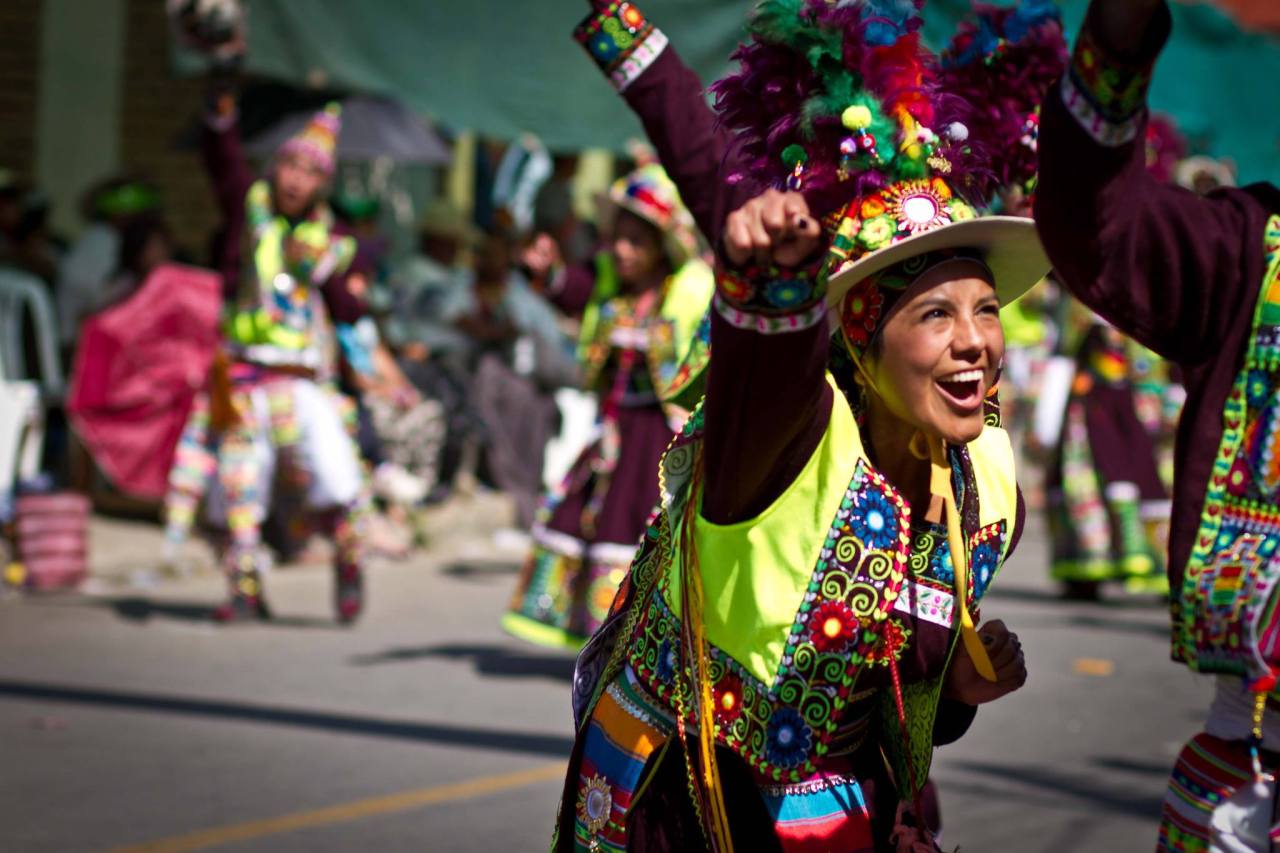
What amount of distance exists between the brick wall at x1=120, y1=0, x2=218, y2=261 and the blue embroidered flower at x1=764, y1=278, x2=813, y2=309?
1123 centimetres

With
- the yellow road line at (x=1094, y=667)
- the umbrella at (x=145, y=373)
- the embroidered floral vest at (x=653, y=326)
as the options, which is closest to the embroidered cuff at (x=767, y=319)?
the embroidered floral vest at (x=653, y=326)

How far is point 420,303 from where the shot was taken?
1372 centimetres

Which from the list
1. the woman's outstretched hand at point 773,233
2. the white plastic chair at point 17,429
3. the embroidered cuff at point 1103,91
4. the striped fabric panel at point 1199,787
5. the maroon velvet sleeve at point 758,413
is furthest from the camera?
the white plastic chair at point 17,429

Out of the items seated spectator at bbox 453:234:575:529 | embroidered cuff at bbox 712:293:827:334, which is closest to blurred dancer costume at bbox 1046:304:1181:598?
seated spectator at bbox 453:234:575:529

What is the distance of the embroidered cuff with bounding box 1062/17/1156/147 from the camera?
2.56 meters

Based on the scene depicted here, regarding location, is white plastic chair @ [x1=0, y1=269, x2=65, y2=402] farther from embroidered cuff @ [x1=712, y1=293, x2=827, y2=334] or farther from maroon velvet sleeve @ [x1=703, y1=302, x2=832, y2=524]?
embroidered cuff @ [x1=712, y1=293, x2=827, y2=334]

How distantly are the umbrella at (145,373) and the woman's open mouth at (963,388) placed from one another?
8.59 m

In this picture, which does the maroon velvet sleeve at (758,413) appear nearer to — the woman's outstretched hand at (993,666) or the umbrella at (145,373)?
the woman's outstretched hand at (993,666)

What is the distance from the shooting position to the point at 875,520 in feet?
8.93

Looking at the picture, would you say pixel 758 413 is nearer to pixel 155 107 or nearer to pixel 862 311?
pixel 862 311

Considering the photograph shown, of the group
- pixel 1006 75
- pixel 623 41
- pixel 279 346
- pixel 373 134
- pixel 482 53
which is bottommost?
pixel 279 346

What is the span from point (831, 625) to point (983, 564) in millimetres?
384

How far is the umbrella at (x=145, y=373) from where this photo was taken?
10969 mm

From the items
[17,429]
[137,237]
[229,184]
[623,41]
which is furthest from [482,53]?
[623,41]
